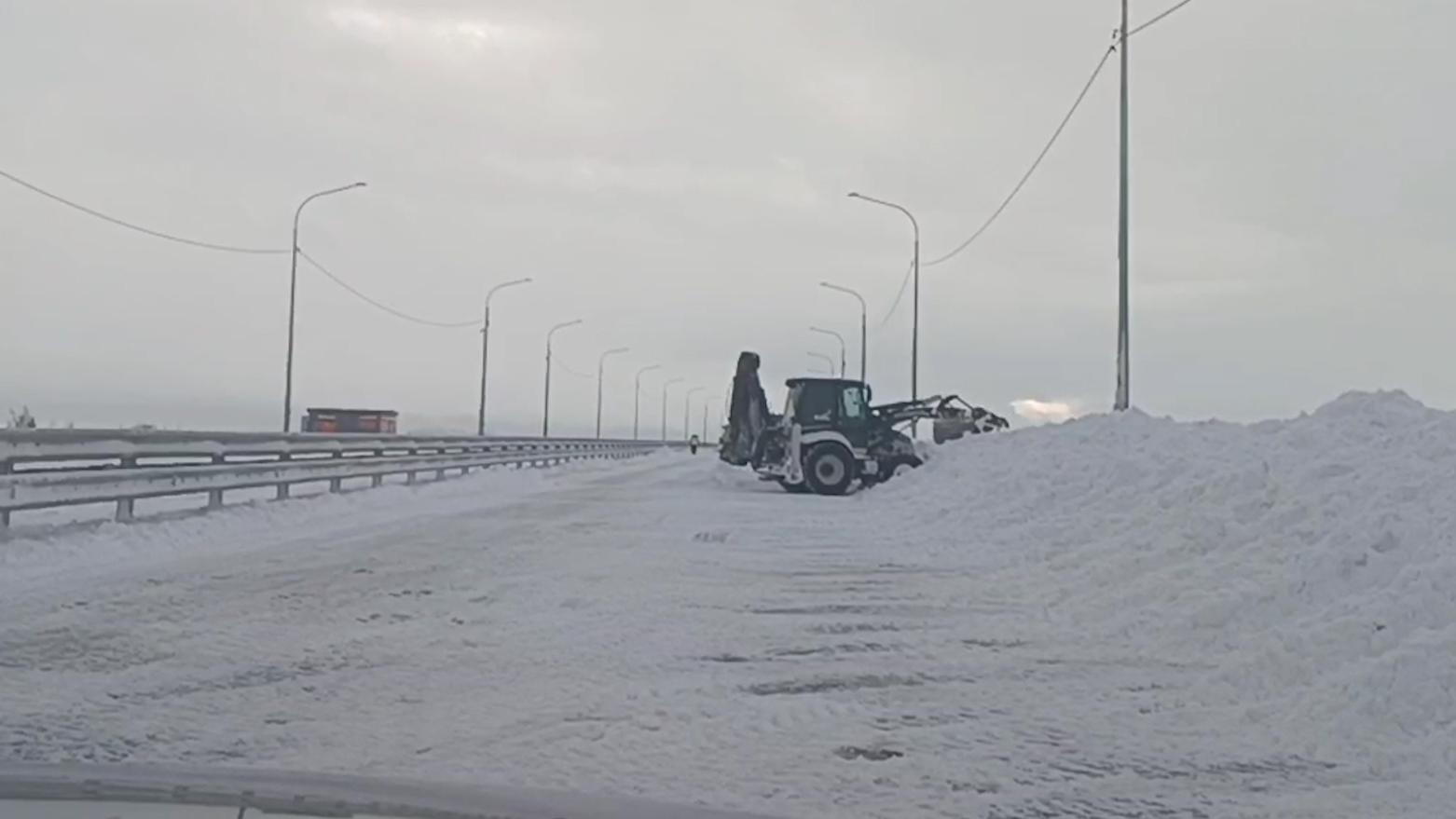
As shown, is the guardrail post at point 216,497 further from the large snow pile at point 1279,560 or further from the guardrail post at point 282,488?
the large snow pile at point 1279,560

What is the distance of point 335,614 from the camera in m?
10.4

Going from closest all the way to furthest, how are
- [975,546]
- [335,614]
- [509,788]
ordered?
[509,788] → [335,614] → [975,546]

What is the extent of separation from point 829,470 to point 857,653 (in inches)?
838

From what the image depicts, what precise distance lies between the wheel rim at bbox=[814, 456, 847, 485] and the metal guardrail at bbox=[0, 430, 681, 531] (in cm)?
881

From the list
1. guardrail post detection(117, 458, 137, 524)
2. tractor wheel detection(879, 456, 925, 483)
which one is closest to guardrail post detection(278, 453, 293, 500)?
guardrail post detection(117, 458, 137, 524)

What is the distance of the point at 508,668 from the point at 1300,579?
5.06 metres

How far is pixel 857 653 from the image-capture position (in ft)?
30.0

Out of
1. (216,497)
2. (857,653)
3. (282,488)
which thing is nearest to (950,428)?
(282,488)

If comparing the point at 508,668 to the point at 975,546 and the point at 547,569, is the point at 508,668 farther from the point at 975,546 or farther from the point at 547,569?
the point at 975,546

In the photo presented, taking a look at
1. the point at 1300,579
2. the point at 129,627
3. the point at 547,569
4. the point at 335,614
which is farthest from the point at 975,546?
the point at 129,627

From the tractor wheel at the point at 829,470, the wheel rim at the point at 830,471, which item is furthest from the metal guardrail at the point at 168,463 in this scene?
the wheel rim at the point at 830,471

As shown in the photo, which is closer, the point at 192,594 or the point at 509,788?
the point at 509,788

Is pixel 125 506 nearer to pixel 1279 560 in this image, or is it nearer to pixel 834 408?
pixel 1279 560

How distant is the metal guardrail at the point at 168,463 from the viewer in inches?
581
